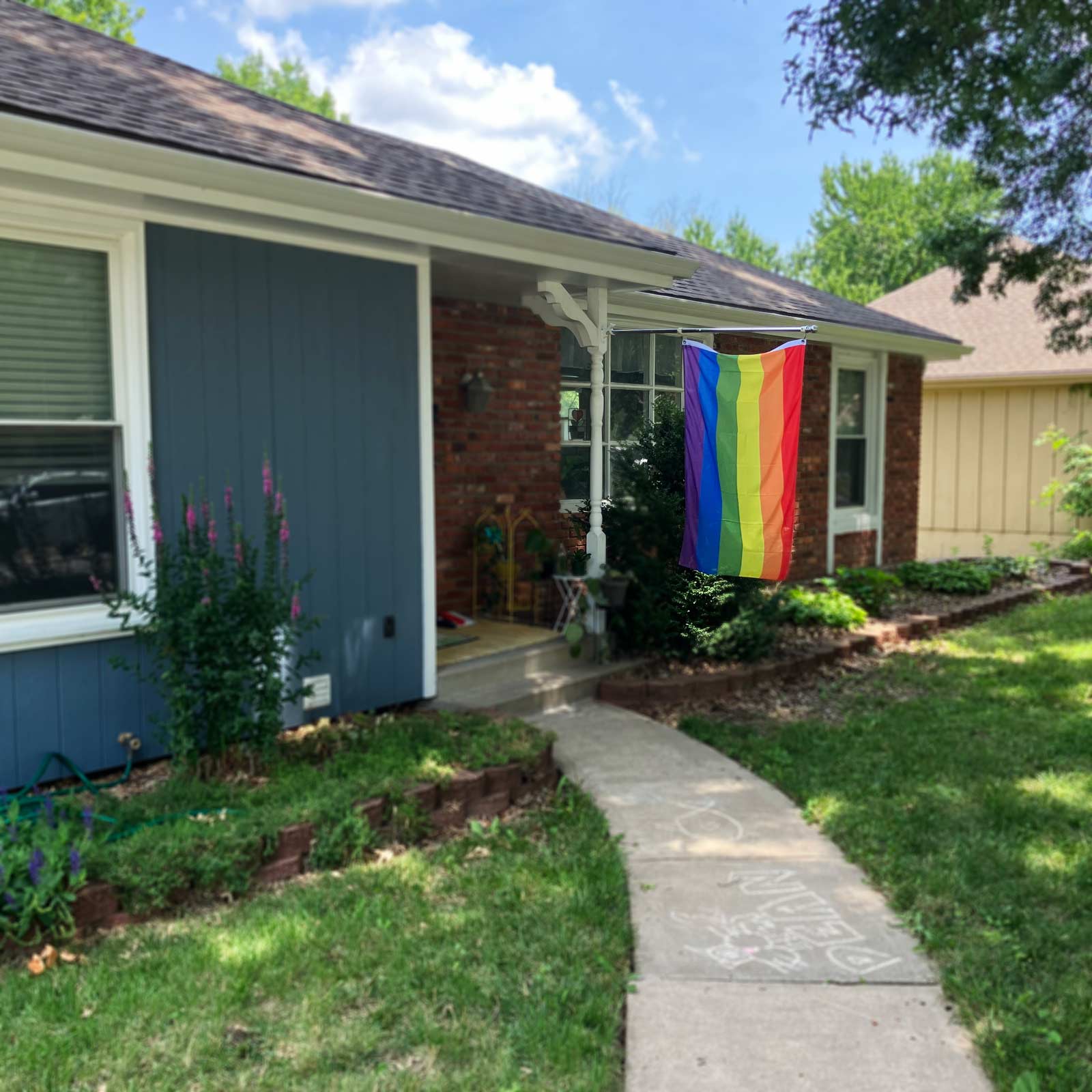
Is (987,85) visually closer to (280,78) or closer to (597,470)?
(597,470)

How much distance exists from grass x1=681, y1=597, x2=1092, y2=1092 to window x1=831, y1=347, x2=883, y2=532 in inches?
120

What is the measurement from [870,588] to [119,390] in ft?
21.7

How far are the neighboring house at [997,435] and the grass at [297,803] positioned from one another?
1160 cm

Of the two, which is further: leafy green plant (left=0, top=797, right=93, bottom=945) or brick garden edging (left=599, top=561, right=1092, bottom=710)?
Result: brick garden edging (left=599, top=561, right=1092, bottom=710)

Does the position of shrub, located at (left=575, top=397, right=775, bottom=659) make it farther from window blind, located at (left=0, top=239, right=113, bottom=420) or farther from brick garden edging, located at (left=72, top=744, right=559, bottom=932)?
window blind, located at (left=0, top=239, right=113, bottom=420)

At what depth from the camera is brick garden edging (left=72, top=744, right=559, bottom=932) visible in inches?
132

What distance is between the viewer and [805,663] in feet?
23.4

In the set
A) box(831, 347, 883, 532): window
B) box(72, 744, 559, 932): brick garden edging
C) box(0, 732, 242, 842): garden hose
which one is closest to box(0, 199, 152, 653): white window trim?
box(0, 732, 242, 842): garden hose

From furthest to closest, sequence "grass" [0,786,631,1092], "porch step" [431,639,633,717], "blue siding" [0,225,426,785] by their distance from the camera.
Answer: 1. "porch step" [431,639,633,717]
2. "blue siding" [0,225,426,785]
3. "grass" [0,786,631,1092]

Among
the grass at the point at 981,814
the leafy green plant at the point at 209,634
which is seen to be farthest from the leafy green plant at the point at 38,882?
the grass at the point at 981,814

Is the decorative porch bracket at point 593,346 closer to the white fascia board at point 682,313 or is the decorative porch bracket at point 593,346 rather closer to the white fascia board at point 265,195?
the white fascia board at point 682,313

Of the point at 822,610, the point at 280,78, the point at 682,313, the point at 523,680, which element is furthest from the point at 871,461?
the point at 280,78

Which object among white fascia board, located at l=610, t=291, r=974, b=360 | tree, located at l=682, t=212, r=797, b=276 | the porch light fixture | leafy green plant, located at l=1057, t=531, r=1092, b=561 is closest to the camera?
white fascia board, located at l=610, t=291, r=974, b=360

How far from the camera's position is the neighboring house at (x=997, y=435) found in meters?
14.9
